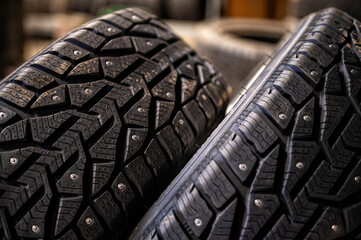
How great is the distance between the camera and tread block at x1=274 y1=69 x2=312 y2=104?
1.73ft

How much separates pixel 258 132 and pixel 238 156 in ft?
0.12

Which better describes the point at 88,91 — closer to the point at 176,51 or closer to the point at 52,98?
the point at 52,98

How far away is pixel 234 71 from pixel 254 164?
1.08 metres

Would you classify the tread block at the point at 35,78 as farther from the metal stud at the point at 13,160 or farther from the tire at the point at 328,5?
the tire at the point at 328,5

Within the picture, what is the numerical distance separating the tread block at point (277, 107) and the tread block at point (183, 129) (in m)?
0.15

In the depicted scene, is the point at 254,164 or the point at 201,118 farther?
the point at 201,118

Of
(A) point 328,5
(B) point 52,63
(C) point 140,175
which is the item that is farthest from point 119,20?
(A) point 328,5

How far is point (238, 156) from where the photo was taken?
1.64ft

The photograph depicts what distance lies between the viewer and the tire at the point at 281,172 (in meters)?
0.49

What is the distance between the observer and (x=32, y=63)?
0.61 metres

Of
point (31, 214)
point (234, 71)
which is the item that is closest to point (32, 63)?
point (31, 214)

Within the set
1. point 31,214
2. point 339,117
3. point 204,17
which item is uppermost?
point 339,117

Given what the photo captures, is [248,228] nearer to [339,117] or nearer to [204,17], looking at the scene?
[339,117]

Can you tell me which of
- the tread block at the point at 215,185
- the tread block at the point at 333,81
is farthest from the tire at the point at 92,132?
the tread block at the point at 333,81
